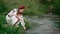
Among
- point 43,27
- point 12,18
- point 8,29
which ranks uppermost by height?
point 12,18

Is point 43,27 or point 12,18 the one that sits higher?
point 12,18

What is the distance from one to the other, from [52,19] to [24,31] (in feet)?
11.0

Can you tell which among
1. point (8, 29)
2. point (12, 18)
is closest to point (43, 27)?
point (12, 18)

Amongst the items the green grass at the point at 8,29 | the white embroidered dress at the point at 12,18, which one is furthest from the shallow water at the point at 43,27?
the white embroidered dress at the point at 12,18

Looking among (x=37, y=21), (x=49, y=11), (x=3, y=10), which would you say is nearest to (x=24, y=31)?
(x=37, y=21)

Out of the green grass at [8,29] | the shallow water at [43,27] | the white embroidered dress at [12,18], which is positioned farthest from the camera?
the shallow water at [43,27]

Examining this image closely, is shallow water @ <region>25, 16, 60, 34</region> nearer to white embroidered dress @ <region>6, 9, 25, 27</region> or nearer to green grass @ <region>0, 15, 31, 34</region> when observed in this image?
green grass @ <region>0, 15, 31, 34</region>

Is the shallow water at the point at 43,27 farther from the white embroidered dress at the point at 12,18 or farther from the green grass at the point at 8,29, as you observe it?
the white embroidered dress at the point at 12,18

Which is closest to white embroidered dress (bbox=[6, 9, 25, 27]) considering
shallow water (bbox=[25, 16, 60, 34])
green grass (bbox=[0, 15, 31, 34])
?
green grass (bbox=[0, 15, 31, 34])

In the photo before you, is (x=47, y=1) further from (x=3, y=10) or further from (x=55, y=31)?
(x=55, y=31)

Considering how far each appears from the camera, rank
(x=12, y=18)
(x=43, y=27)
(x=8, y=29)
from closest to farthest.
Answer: (x=8, y=29) < (x=12, y=18) < (x=43, y=27)

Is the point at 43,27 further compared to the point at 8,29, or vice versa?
the point at 43,27

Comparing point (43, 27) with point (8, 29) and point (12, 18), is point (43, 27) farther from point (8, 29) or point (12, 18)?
point (8, 29)

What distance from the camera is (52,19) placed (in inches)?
543
